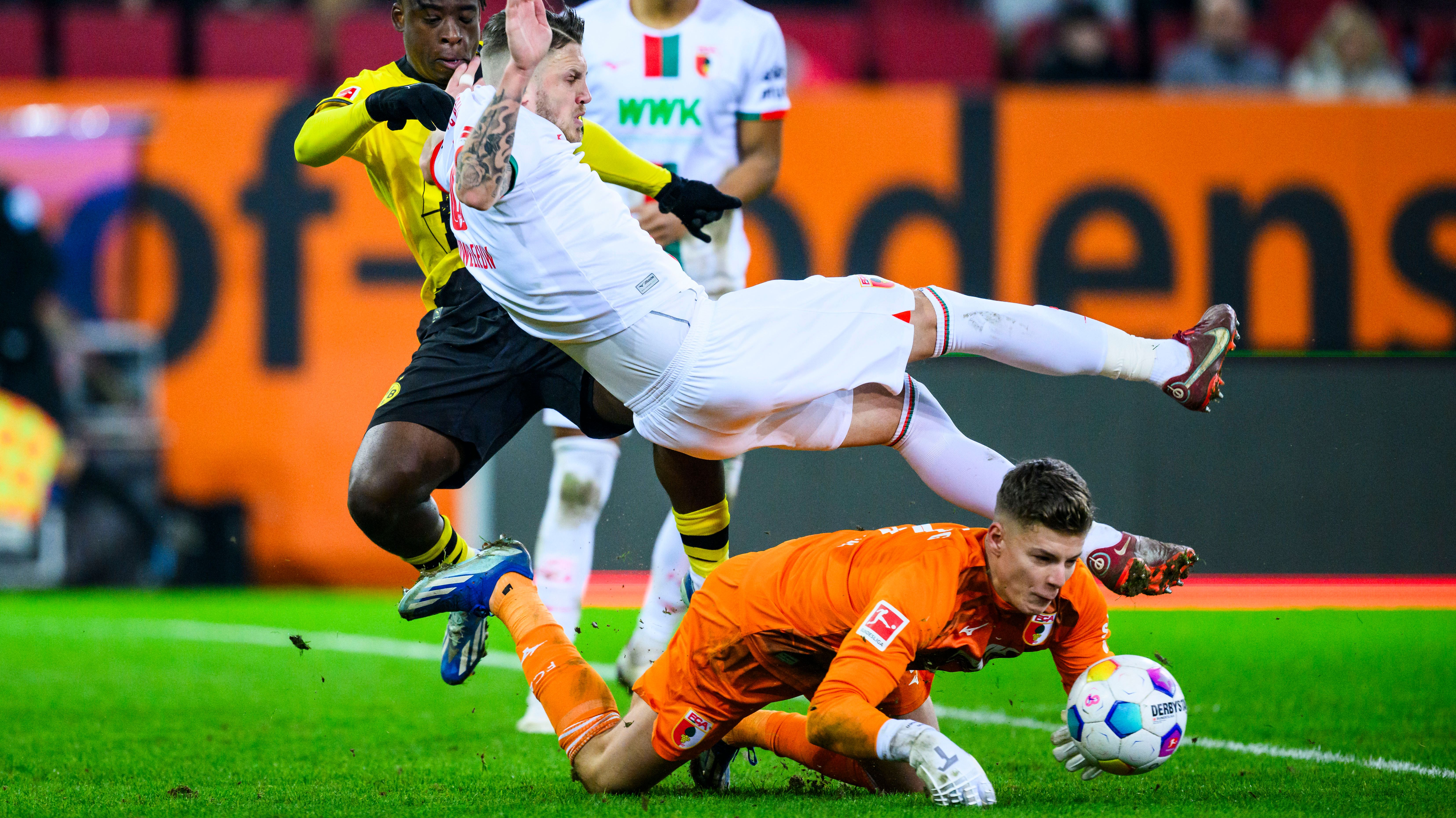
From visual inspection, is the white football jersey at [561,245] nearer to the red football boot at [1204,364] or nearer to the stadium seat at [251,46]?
the red football boot at [1204,364]

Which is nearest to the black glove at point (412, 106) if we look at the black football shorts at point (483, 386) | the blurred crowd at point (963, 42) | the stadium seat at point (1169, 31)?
the black football shorts at point (483, 386)

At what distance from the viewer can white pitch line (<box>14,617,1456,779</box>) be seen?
18.2ft

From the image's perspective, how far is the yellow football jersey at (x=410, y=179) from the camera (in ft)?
16.1

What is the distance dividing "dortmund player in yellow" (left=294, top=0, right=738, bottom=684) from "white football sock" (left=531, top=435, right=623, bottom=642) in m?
0.62

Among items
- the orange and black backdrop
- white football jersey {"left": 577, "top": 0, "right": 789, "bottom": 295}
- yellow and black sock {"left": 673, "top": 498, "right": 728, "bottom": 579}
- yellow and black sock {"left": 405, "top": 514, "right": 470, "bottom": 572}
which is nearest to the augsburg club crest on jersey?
yellow and black sock {"left": 673, "top": 498, "right": 728, "bottom": 579}

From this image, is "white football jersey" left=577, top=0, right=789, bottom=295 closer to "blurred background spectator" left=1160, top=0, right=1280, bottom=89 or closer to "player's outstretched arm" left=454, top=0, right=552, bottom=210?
"player's outstretched arm" left=454, top=0, right=552, bottom=210

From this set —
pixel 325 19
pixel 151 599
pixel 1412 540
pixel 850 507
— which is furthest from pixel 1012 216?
pixel 151 599

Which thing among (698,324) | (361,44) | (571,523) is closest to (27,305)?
(361,44)

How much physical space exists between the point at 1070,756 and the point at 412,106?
8.10 feet

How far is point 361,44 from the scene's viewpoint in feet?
34.5

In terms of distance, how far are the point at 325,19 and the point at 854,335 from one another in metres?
7.60

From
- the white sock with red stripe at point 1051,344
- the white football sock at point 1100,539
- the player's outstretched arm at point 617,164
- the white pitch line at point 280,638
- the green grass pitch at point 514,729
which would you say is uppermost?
the player's outstretched arm at point 617,164

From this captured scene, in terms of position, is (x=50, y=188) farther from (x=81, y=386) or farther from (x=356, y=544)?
(x=356, y=544)

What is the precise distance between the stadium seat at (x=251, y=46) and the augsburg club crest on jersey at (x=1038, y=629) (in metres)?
8.21
